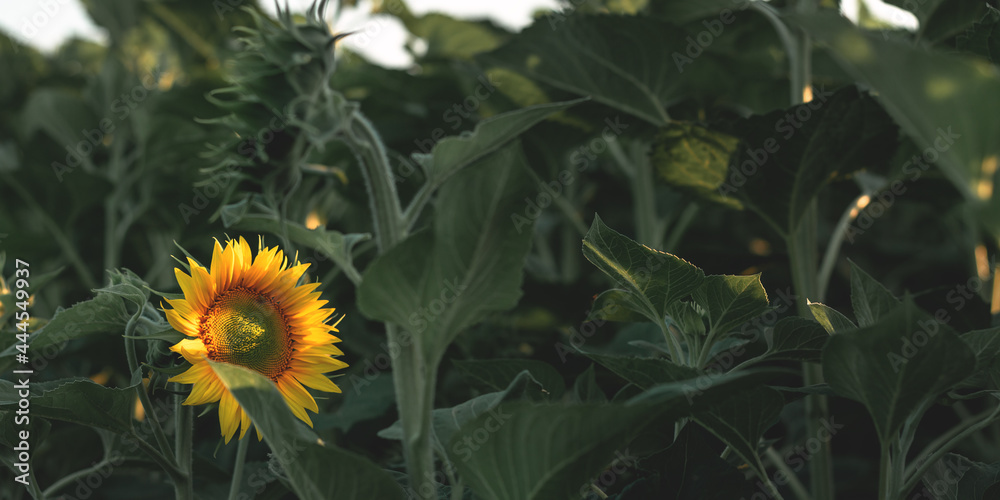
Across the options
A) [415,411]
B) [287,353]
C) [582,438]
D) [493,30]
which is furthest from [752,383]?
[493,30]

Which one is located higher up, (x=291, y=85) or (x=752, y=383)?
(x=291, y=85)

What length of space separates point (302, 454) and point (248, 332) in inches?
7.5

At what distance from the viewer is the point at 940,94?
1.19ft

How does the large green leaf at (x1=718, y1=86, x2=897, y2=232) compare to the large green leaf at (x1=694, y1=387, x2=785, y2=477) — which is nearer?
the large green leaf at (x1=694, y1=387, x2=785, y2=477)

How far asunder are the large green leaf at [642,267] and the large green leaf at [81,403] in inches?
14.2

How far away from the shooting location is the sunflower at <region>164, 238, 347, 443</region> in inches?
21.8

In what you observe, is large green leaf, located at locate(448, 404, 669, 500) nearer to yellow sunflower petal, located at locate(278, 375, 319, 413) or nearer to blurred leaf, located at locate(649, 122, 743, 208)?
yellow sunflower petal, located at locate(278, 375, 319, 413)

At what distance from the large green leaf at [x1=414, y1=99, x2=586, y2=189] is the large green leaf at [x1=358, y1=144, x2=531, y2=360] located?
10 centimetres

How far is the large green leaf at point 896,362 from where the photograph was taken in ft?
1.51

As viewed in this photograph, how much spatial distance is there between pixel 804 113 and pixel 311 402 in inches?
22.3

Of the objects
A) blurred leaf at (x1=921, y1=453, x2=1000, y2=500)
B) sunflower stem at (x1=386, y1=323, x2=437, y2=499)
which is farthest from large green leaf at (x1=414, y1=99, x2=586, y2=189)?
blurred leaf at (x1=921, y1=453, x2=1000, y2=500)

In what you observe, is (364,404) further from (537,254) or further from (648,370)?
(537,254)

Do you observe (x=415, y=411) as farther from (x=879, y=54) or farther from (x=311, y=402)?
(x=879, y=54)

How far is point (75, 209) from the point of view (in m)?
1.22
